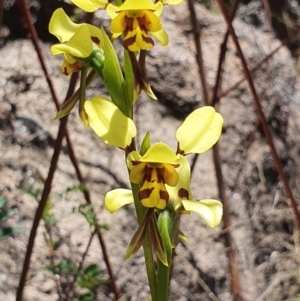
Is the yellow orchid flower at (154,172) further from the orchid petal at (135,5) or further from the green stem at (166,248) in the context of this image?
the orchid petal at (135,5)

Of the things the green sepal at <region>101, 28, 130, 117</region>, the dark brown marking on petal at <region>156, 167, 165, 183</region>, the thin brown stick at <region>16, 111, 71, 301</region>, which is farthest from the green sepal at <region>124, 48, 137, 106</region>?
the thin brown stick at <region>16, 111, 71, 301</region>

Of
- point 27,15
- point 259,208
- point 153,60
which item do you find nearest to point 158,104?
point 153,60

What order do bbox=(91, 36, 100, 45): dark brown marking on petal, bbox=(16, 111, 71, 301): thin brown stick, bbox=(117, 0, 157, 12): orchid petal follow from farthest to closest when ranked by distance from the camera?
1. bbox=(16, 111, 71, 301): thin brown stick
2. bbox=(91, 36, 100, 45): dark brown marking on petal
3. bbox=(117, 0, 157, 12): orchid petal

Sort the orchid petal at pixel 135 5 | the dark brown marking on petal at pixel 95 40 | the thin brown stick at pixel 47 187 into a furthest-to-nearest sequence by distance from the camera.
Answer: the thin brown stick at pixel 47 187 → the dark brown marking on petal at pixel 95 40 → the orchid petal at pixel 135 5

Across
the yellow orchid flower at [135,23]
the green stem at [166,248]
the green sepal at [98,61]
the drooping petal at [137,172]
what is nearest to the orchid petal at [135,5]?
the yellow orchid flower at [135,23]

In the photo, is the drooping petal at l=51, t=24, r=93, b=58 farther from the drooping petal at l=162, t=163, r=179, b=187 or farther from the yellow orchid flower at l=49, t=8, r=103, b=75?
the drooping petal at l=162, t=163, r=179, b=187

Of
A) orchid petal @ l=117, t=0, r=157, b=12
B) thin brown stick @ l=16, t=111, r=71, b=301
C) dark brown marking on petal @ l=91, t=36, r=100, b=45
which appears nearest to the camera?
orchid petal @ l=117, t=0, r=157, b=12

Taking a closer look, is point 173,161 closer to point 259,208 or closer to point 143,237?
point 143,237
